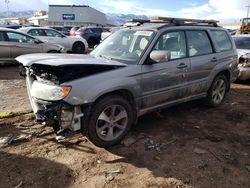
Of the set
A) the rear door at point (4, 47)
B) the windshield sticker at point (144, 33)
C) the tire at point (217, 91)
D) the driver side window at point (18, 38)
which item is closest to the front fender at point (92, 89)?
the windshield sticker at point (144, 33)

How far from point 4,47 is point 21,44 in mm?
705

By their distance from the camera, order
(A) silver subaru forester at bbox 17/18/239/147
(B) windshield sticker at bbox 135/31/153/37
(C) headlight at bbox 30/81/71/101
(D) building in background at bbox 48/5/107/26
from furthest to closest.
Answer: (D) building in background at bbox 48/5/107/26
(B) windshield sticker at bbox 135/31/153/37
(A) silver subaru forester at bbox 17/18/239/147
(C) headlight at bbox 30/81/71/101

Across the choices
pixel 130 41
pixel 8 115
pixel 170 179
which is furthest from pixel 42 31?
pixel 170 179

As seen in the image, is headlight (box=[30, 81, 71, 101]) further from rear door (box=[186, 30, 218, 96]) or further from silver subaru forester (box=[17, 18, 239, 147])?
rear door (box=[186, 30, 218, 96])

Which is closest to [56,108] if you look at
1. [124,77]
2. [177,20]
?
[124,77]

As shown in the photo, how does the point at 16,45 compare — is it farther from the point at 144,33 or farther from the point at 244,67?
the point at 244,67

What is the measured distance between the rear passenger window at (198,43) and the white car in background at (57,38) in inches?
390

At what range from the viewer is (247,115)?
5.84m

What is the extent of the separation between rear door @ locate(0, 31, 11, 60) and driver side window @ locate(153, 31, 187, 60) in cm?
804

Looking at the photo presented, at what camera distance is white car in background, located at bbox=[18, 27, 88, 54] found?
14.0 meters

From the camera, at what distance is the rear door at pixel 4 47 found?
10.6 metres

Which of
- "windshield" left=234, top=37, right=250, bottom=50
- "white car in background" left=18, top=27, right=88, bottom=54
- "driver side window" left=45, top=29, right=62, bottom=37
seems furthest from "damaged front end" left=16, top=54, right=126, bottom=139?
"driver side window" left=45, top=29, right=62, bottom=37

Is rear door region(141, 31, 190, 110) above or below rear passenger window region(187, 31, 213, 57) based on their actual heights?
below

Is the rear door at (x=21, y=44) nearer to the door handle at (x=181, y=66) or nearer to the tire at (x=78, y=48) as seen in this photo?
the tire at (x=78, y=48)
